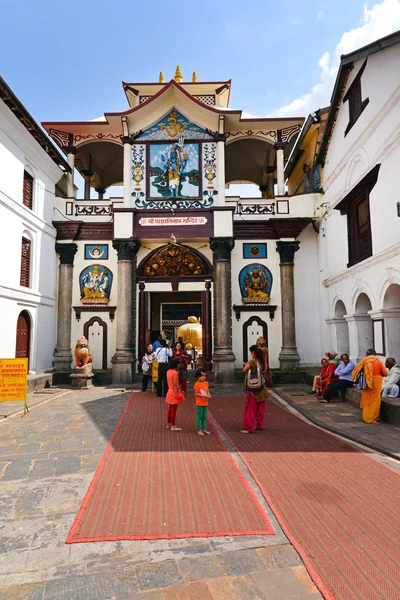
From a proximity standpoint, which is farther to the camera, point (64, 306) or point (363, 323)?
point (64, 306)

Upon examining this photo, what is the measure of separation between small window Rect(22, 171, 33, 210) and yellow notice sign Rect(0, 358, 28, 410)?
21.8 feet

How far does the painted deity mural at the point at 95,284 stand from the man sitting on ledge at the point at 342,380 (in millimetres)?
9323

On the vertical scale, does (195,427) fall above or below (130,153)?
A: below

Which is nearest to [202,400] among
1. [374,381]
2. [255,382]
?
[255,382]

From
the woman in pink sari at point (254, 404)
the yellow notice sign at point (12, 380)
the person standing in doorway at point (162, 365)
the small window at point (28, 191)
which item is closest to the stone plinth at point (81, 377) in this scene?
the person standing in doorway at point (162, 365)

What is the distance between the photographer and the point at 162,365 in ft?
Result: 38.7

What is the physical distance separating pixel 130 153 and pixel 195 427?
39.0ft

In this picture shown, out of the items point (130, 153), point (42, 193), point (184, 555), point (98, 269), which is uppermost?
point (130, 153)

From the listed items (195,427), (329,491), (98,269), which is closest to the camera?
(329,491)

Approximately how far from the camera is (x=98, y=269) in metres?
16.3

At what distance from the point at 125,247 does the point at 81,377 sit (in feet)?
17.0

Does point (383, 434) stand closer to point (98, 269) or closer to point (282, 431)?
point (282, 431)

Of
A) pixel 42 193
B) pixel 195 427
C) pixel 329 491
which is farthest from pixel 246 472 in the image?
pixel 42 193

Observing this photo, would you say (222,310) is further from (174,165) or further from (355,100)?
(355,100)
